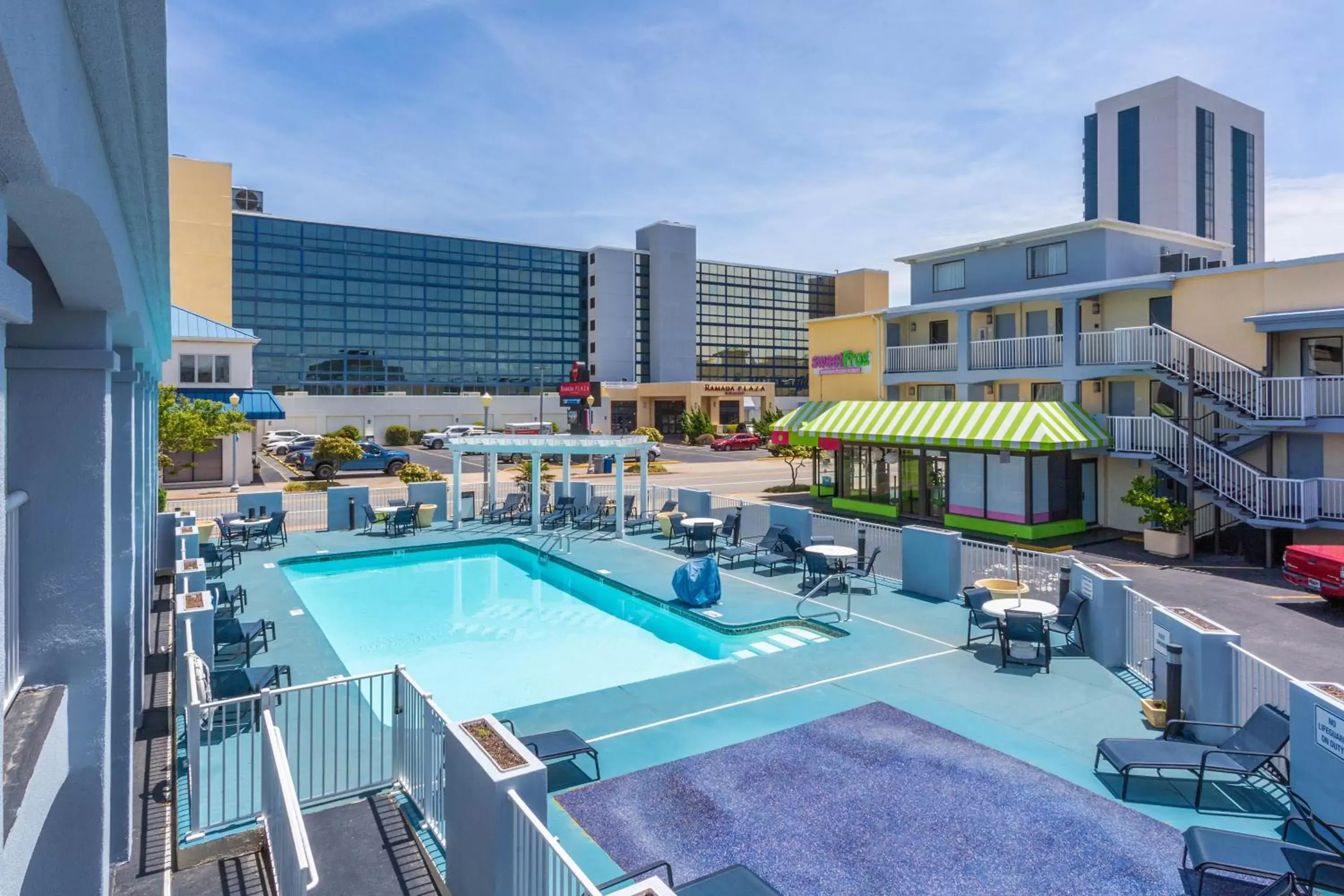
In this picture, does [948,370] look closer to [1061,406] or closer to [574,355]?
[1061,406]

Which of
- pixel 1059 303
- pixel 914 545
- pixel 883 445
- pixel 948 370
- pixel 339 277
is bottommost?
pixel 914 545

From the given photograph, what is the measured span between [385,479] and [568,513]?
1837 centimetres

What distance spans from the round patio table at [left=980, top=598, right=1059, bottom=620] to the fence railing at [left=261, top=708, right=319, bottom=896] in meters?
9.84

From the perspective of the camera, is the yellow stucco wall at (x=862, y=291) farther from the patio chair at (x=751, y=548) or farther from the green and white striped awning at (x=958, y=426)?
the patio chair at (x=751, y=548)

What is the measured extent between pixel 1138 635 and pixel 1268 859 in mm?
6304

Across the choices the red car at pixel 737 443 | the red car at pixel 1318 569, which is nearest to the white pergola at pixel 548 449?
the red car at pixel 1318 569

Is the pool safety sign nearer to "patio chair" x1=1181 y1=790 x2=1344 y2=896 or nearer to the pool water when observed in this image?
"patio chair" x1=1181 y1=790 x2=1344 y2=896

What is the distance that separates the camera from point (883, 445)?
30453 mm

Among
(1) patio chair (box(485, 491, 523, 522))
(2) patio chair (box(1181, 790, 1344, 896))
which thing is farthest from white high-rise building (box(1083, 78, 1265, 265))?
(2) patio chair (box(1181, 790, 1344, 896))

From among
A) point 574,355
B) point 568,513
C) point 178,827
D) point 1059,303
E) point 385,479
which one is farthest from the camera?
point 574,355

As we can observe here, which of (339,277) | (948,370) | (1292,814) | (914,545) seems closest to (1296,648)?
(914,545)

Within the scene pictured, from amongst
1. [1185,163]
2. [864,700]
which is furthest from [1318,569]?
[1185,163]

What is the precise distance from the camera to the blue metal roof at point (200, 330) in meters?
37.7

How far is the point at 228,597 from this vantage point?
50.2 feet
